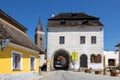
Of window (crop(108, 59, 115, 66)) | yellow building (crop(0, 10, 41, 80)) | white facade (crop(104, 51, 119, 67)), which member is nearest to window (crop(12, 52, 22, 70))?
yellow building (crop(0, 10, 41, 80))

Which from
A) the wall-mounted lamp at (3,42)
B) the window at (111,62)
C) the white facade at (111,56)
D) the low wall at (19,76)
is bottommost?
the window at (111,62)

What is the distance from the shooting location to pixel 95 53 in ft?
153

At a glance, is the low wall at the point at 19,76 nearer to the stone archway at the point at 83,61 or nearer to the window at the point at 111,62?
the stone archway at the point at 83,61

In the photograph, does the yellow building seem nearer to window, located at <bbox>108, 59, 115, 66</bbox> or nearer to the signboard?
the signboard

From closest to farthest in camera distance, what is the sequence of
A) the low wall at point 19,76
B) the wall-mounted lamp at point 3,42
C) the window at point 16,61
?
the wall-mounted lamp at point 3,42, the low wall at point 19,76, the window at point 16,61

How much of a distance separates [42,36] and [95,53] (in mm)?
41994

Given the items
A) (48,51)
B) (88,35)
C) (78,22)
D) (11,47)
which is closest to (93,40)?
(88,35)

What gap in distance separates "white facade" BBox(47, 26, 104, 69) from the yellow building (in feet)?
74.5

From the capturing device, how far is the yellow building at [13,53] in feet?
48.6

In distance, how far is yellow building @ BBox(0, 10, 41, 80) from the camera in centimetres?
1483

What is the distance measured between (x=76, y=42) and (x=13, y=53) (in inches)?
1183

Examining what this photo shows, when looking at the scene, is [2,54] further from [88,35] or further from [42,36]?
[42,36]

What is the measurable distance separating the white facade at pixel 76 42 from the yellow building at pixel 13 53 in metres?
22.7

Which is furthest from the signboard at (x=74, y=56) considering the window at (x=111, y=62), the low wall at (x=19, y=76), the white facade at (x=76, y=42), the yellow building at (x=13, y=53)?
the low wall at (x=19, y=76)
